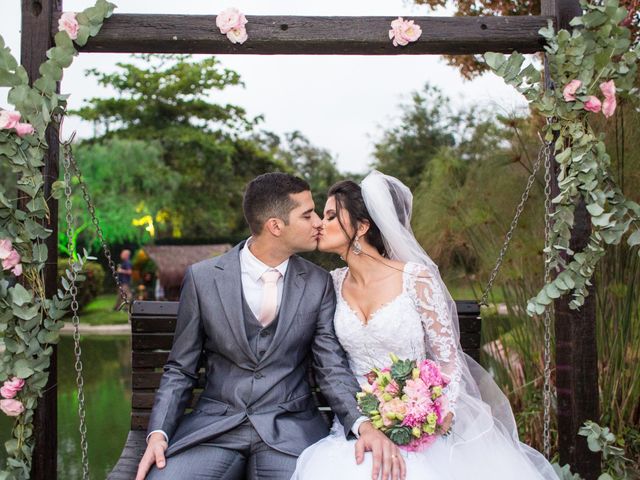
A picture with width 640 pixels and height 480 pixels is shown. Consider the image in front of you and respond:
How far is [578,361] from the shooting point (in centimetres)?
380

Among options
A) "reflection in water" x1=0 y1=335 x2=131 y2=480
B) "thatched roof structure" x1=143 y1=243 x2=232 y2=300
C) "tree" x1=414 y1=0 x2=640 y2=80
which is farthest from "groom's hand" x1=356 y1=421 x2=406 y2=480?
"thatched roof structure" x1=143 y1=243 x2=232 y2=300

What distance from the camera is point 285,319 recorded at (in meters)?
3.50

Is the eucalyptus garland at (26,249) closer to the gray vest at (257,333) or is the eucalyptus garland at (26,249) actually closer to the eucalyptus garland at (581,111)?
the gray vest at (257,333)

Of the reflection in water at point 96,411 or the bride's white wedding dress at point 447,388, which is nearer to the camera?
the bride's white wedding dress at point 447,388

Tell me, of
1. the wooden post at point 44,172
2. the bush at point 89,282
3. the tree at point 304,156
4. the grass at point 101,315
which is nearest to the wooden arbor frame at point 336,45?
the wooden post at point 44,172

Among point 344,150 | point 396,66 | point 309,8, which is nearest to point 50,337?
point 309,8

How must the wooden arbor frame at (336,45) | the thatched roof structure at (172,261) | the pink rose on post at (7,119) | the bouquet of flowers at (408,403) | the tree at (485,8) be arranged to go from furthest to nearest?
the thatched roof structure at (172,261)
the tree at (485,8)
the wooden arbor frame at (336,45)
the pink rose on post at (7,119)
the bouquet of flowers at (408,403)

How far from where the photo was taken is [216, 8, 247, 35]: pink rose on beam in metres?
3.64

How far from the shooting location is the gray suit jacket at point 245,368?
3.38 m

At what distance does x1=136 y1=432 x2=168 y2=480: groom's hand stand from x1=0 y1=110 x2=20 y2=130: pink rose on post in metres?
1.57

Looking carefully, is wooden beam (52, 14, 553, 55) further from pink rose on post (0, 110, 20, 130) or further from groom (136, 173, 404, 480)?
groom (136, 173, 404, 480)

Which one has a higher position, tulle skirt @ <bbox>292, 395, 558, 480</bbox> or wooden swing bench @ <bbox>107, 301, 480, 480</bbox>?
wooden swing bench @ <bbox>107, 301, 480, 480</bbox>

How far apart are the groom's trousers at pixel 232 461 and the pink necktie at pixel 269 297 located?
0.52 meters

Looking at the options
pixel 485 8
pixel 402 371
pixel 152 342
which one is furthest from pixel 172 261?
pixel 402 371
